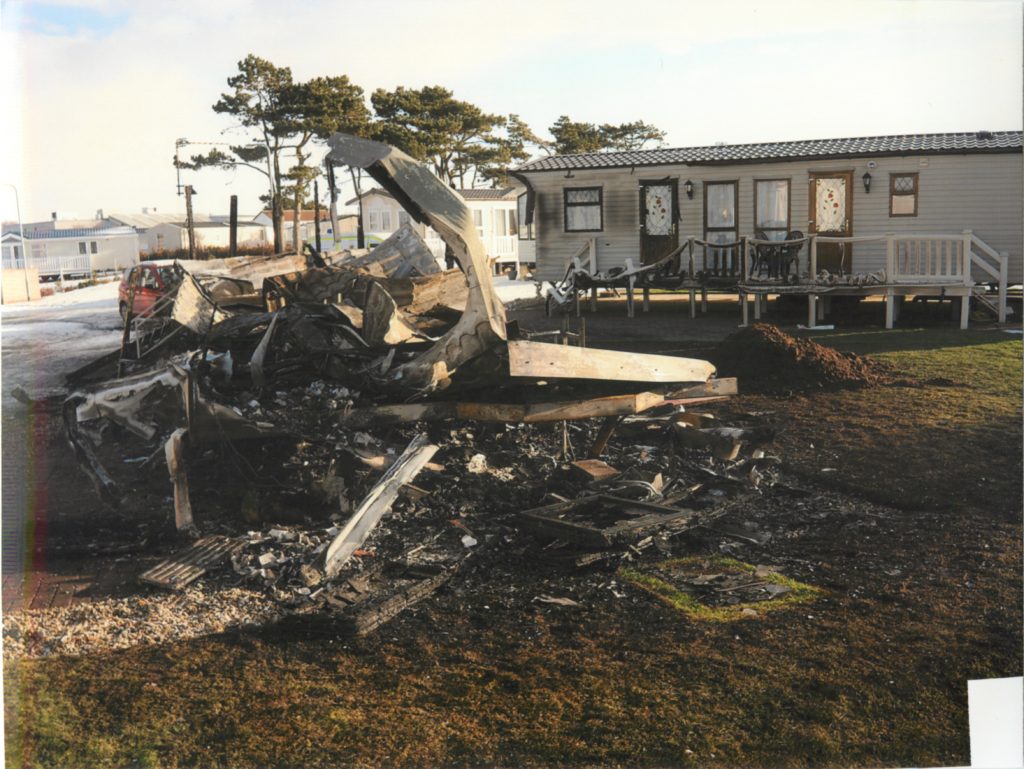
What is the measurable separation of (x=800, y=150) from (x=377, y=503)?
532 inches

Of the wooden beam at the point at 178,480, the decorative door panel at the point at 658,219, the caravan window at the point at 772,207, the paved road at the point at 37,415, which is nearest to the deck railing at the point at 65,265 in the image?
the paved road at the point at 37,415

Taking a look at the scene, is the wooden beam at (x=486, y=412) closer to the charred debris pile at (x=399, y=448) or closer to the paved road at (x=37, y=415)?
the charred debris pile at (x=399, y=448)

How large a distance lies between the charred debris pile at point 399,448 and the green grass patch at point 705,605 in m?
0.24

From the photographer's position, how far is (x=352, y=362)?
7.70m

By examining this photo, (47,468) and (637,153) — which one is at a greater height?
(637,153)

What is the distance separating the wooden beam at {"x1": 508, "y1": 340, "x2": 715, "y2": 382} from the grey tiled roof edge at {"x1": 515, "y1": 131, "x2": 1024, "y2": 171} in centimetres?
999

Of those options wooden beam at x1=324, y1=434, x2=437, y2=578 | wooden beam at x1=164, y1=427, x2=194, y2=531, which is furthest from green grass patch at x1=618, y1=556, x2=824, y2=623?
wooden beam at x1=164, y1=427, x2=194, y2=531

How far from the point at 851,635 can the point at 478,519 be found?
2.69m

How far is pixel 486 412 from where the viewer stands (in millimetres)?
7480

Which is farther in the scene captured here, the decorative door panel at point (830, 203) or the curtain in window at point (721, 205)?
the curtain in window at point (721, 205)

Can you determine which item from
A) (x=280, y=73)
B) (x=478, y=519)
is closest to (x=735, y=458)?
(x=478, y=519)

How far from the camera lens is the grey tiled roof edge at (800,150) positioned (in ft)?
53.5

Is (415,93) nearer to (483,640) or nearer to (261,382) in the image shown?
(261,382)

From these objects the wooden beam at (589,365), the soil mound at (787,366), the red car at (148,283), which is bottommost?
the soil mound at (787,366)
